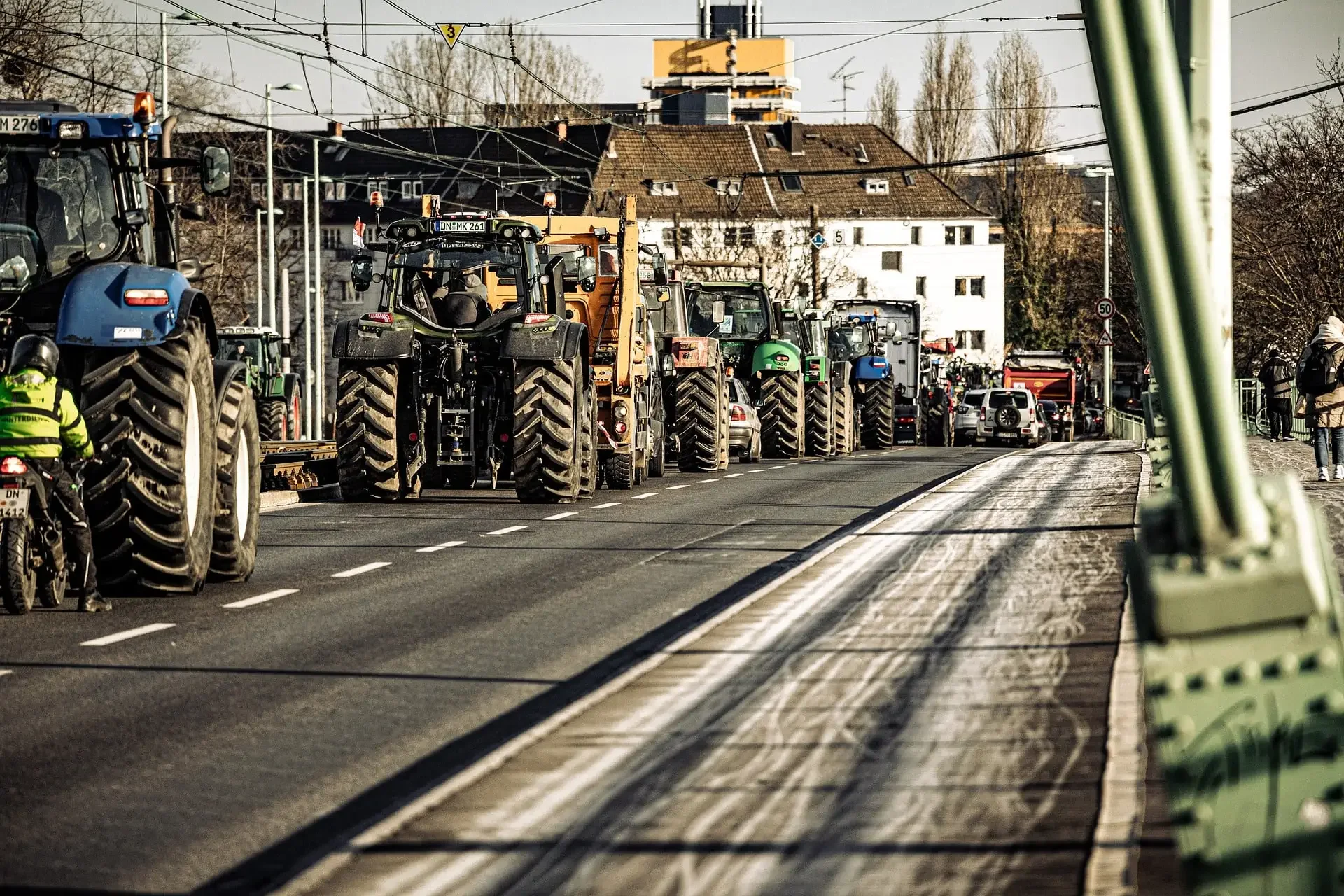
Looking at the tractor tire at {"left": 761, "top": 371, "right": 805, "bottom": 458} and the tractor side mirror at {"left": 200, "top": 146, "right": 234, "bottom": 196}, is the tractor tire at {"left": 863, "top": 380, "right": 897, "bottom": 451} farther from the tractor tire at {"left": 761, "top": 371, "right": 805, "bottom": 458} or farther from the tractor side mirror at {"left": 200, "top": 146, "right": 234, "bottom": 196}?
the tractor side mirror at {"left": 200, "top": 146, "right": 234, "bottom": 196}

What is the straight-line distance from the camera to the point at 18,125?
12.1 meters

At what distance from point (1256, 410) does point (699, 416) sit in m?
20.1

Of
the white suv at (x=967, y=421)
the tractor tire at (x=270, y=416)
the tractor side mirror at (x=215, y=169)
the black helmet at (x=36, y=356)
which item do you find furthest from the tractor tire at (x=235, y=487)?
the white suv at (x=967, y=421)

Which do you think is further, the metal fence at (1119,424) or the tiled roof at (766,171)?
the tiled roof at (766,171)

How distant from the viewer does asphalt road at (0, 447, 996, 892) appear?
590 centimetres

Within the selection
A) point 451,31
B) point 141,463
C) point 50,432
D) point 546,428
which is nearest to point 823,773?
point 50,432

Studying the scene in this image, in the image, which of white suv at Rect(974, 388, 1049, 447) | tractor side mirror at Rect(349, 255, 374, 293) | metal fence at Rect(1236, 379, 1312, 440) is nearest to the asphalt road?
tractor side mirror at Rect(349, 255, 374, 293)

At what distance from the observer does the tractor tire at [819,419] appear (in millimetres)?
36344

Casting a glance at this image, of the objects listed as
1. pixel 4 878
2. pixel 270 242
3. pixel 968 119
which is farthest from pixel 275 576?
pixel 968 119

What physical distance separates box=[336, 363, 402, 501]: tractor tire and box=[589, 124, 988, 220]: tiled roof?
256 ft

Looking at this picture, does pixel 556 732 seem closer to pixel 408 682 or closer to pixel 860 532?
pixel 408 682

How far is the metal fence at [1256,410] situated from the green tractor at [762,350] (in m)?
10.8

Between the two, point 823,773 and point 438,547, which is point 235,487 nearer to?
point 438,547

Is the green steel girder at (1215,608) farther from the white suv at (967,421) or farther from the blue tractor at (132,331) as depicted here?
the white suv at (967,421)
